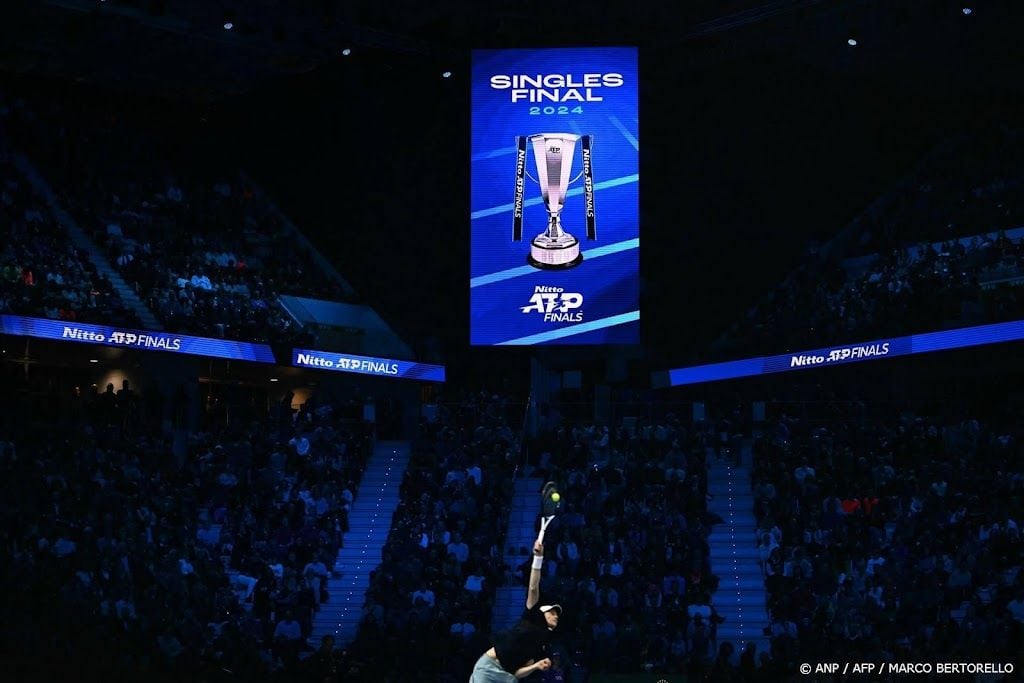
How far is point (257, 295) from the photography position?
38000 mm

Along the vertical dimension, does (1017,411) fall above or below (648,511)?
above

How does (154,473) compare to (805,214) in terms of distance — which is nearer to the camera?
(154,473)

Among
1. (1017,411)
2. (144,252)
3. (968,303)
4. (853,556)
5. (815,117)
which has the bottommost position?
(853,556)

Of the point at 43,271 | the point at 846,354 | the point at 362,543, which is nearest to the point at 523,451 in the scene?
the point at 362,543

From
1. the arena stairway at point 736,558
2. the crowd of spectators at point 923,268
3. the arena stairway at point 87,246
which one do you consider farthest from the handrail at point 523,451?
the arena stairway at point 87,246

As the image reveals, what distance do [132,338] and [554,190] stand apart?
10090 mm

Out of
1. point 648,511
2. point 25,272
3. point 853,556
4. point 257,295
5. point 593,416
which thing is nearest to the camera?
point 853,556

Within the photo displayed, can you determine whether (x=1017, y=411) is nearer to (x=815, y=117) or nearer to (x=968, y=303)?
(x=968, y=303)

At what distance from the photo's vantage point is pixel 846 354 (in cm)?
3281

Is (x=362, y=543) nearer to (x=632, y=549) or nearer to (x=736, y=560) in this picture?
(x=632, y=549)

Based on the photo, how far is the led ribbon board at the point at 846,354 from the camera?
1188 inches

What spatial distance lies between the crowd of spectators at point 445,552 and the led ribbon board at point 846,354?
4280 millimetres

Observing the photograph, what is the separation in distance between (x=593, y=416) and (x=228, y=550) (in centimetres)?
1025

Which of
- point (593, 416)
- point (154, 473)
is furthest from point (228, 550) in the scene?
point (593, 416)
